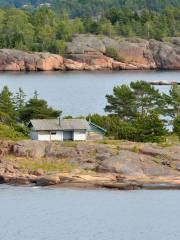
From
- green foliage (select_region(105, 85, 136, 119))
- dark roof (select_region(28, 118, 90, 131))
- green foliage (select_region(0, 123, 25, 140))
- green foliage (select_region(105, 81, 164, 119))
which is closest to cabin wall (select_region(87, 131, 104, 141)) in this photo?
dark roof (select_region(28, 118, 90, 131))

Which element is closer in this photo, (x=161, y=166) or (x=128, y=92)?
(x=161, y=166)

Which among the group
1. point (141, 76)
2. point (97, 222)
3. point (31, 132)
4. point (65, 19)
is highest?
point (65, 19)

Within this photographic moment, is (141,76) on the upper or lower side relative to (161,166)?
upper

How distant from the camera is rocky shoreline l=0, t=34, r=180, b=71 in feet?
535

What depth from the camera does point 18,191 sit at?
212 ft

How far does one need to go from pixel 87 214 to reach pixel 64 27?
120 metres

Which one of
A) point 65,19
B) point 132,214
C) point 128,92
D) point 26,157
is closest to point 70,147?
point 26,157

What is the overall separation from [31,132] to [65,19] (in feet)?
397

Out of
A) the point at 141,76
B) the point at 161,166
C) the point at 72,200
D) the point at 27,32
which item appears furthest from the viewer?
the point at 27,32

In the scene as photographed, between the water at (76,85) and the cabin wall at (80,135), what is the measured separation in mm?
25597

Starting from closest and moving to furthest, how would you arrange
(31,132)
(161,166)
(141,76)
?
(161,166) < (31,132) < (141,76)

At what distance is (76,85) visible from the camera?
135 meters

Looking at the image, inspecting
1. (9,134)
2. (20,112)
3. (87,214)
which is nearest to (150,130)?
(9,134)

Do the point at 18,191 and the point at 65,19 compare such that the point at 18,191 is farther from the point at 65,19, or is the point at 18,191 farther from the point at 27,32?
the point at 65,19
